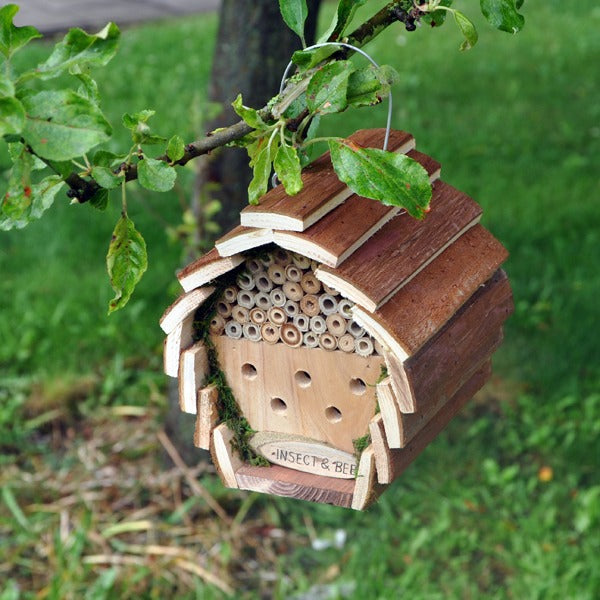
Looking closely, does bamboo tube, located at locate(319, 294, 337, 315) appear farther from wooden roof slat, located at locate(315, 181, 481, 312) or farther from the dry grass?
the dry grass

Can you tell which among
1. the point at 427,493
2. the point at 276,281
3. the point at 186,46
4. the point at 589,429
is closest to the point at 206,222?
the point at 427,493

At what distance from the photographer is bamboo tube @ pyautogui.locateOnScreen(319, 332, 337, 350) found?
152 cm

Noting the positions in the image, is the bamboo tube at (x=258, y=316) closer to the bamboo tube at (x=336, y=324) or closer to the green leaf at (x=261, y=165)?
the bamboo tube at (x=336, y=324)

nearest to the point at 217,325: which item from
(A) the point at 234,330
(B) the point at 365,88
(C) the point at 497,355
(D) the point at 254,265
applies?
(A) the point at 234,330

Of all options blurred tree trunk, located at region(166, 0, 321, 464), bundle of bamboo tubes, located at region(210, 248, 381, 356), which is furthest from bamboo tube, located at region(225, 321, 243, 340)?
blurred tree trunk, located at region(166, 0, 321, 464)

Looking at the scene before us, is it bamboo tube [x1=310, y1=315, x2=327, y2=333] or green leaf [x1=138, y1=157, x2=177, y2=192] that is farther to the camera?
bamboo tube [x1=310, y1=315, x2=327, y2=333]

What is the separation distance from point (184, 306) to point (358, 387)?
31cm

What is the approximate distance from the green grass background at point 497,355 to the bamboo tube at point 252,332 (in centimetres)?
199

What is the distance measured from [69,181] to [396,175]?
0.41 m

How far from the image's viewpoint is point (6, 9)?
1.03m

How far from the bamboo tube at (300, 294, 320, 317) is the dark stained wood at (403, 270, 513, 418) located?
0.58 feet

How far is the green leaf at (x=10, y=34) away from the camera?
104 cm

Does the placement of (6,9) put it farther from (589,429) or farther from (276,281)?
(589,429)

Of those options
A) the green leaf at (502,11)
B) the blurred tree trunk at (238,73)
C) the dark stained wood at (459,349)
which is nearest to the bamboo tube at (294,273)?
the dark stained wood at (459,349)
